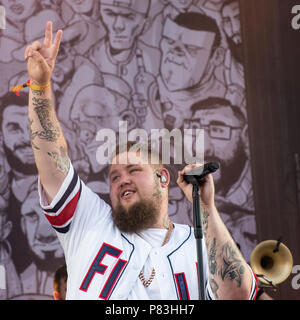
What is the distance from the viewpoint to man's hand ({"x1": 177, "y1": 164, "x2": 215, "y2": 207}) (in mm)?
2051

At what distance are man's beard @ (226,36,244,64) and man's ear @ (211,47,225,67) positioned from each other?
0.07 m

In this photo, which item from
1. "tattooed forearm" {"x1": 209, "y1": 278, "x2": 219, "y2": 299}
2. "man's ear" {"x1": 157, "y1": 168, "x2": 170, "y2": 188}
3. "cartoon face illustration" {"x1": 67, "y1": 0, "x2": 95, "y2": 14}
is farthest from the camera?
"cartoon face illustration" {"x1": 67, "y1": 0, "x2": 95, "y2": 14}

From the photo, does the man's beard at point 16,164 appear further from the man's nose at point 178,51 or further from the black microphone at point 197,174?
the black microphone at point 197,174

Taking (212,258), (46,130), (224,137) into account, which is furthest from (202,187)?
(224,137)

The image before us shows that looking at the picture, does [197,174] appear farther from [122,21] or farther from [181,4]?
[181,4]

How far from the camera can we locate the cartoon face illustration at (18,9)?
141 inches

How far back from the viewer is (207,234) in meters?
2.27

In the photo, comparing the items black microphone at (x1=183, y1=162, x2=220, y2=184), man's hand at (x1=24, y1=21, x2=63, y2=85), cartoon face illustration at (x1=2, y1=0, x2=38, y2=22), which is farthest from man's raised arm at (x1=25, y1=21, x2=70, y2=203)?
cartoon face illustration at (x1=2, y1=0, x2=38, y2=22)

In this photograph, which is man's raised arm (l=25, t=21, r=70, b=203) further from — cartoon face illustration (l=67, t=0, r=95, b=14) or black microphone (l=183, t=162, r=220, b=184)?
cartoon face illustration (l=67, t=0, r=95, b=14)

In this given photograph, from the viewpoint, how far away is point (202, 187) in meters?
2.15

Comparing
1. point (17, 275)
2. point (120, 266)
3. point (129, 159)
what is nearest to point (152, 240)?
point (120, 266)

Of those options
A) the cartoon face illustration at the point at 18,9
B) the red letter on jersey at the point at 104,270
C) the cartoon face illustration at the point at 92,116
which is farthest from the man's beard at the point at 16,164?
the red letter on jersey at the point at 104,270

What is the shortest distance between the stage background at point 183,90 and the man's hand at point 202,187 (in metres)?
1.41
